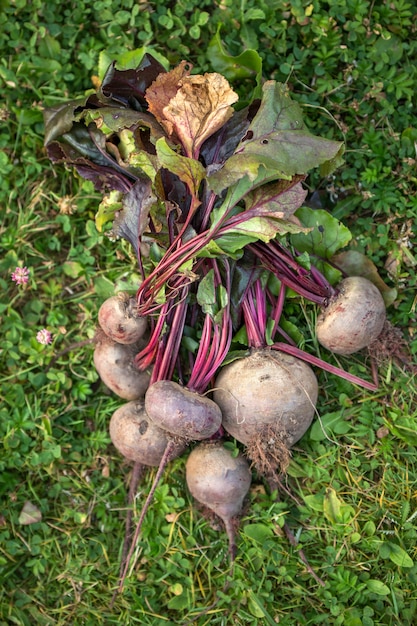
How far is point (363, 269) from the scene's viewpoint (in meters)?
3.14

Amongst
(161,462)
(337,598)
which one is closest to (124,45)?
(161,462)

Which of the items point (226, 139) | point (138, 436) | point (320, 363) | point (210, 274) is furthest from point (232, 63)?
point (138, 436)

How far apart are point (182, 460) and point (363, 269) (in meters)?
1.58

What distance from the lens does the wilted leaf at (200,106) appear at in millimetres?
2486

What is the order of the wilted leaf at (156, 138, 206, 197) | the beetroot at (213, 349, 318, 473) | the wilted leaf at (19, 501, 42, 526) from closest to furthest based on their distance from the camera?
the wilted leaf at (156, 138, 206, 197)
the beetroot at (213, 349, 318, 473)
the wilted leaf at (19, 501, 42, 526)

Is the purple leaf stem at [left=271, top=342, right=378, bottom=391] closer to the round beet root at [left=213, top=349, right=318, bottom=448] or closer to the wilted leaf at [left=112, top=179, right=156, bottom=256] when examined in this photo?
the round beet root at [left=213, top=349, right=318, bottom=448]

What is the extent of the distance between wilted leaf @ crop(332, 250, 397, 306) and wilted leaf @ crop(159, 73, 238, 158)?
3.63ft

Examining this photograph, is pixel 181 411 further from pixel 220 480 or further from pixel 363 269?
pixel 363 269

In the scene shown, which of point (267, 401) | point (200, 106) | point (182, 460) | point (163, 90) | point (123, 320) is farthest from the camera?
point (182, 460)

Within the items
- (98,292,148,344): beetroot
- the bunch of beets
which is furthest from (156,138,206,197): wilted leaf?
(98,292,148,344): beetroot

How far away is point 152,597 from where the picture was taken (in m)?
3.21

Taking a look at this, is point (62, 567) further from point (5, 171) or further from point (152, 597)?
point (5, 171)

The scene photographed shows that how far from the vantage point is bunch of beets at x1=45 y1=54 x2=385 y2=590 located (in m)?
2.61

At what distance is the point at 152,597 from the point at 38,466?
3.44 ft
